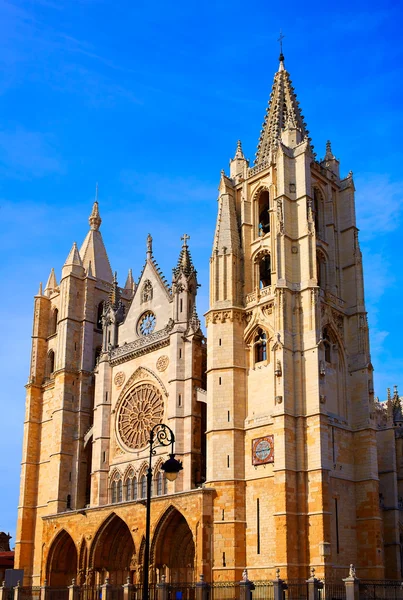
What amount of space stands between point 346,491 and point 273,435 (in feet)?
13.6

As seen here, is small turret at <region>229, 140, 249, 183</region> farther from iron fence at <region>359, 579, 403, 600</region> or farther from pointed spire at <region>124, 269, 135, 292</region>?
iron fence at <region>359, 579, 403, 600</region>

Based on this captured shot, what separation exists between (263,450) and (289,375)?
133 inches

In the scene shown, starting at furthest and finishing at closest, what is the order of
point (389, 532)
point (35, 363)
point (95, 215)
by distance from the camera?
point (95, 215) → point (35, 363) → point (389, 532)

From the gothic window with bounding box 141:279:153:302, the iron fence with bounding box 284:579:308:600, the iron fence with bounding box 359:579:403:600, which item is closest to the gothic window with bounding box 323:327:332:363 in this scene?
the iron fence with bounding box 359:579:403:600

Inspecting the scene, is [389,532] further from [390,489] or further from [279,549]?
[279,549]

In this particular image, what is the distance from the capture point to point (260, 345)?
115 feet

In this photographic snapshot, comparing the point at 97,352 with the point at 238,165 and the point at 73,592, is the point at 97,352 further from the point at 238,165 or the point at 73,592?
the point at 73,592

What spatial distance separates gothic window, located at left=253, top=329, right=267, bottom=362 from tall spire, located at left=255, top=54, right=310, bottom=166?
9163 mm

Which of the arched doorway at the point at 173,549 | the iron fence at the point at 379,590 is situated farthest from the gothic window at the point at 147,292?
the iron fence at the point at 379,590

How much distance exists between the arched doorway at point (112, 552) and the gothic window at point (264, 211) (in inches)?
627

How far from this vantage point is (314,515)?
3027cm

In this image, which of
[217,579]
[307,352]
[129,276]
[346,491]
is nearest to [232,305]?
[307,352]

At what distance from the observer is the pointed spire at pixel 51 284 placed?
5196cm

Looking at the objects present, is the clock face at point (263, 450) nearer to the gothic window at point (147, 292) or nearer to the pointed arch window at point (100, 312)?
the gothic window at point (147, 292)
